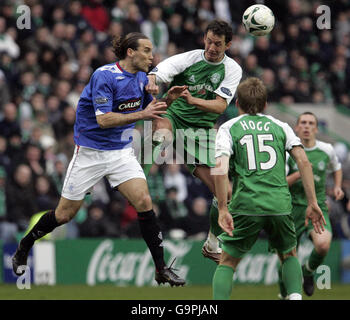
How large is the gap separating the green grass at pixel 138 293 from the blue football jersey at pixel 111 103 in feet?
9.26

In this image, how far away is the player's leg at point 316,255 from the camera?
34.4 ft

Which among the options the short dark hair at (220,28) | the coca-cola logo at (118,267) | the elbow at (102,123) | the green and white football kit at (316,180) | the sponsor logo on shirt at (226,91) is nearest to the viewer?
the elbow at (102,123)

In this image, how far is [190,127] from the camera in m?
9.16

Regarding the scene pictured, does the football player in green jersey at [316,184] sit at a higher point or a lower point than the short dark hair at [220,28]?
lower

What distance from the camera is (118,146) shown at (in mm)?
8438

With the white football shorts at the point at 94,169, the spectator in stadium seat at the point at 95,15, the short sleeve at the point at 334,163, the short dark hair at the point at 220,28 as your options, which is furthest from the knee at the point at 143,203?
the spectator in stadium seat at the point at 95,15

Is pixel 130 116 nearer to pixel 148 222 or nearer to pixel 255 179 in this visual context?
pixel 148 222

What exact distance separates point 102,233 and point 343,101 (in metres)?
9.26

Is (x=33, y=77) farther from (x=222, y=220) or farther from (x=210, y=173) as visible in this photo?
(x=222, y=220)

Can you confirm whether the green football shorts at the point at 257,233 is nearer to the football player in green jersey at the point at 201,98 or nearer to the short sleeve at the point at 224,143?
the short sleeve at the point at 224,143

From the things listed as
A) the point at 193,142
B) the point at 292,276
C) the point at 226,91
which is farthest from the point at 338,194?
the point at 292,276

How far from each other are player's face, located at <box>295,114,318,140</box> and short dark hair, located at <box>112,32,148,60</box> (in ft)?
10.0

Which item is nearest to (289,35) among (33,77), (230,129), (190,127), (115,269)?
(33,77)

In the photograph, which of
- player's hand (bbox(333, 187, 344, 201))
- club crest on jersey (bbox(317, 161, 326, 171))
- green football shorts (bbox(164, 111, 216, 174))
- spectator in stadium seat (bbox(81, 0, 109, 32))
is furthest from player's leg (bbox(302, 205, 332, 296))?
spectator in stadium seat (bbox(81, 0, 109, 32))
